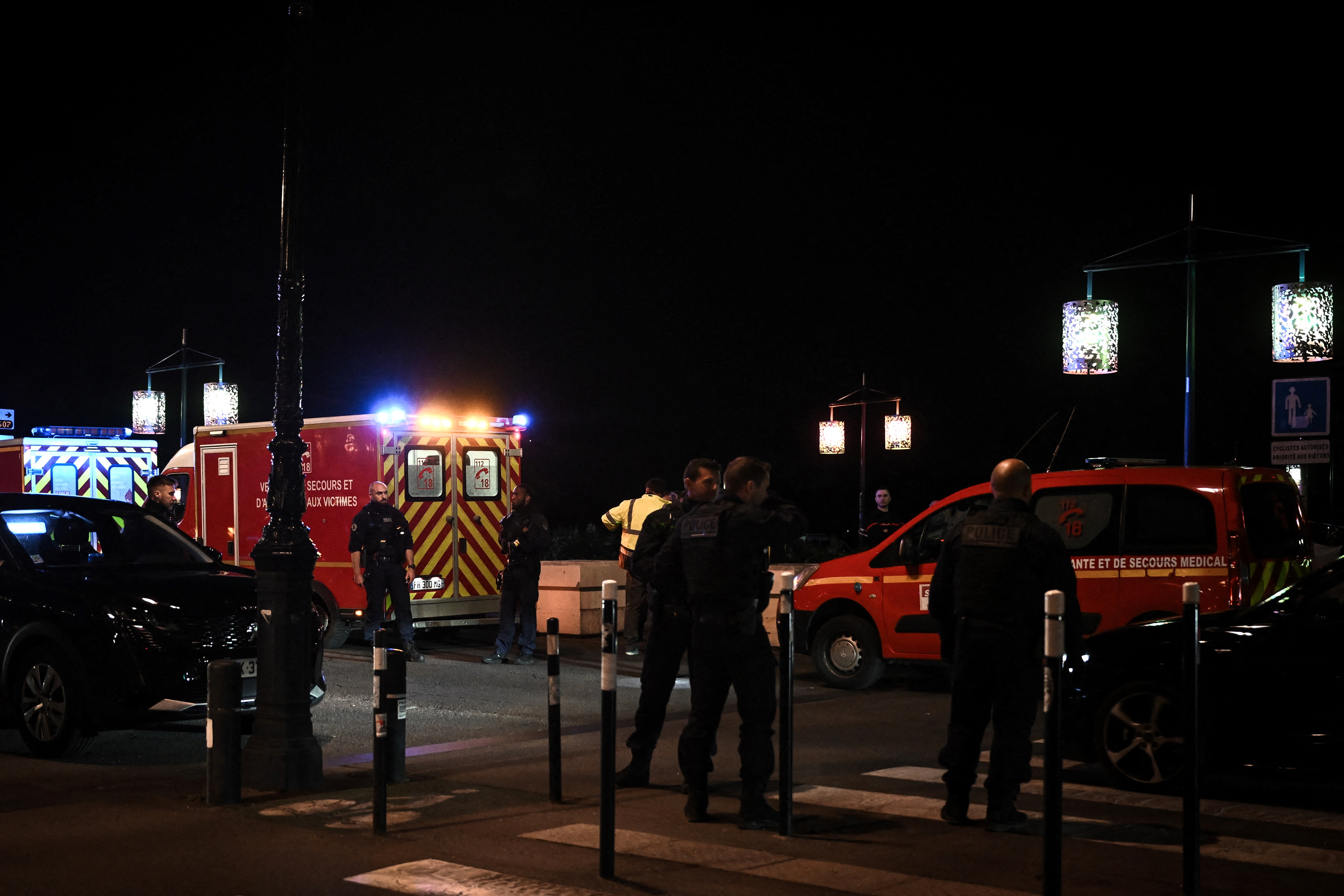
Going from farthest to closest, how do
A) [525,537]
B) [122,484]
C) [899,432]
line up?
1. [899,432]
2. [122,484]
3. [525,537]

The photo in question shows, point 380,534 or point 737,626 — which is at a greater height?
point 380,534

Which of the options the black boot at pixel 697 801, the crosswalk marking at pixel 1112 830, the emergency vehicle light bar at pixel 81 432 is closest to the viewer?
the crosswalk marking at pixel 1112 830

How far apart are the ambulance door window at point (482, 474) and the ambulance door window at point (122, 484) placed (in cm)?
605

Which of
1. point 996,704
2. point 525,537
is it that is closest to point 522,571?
point 525,537

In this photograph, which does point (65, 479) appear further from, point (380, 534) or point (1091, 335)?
point (1091, 335)

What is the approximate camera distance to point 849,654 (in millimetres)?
13195

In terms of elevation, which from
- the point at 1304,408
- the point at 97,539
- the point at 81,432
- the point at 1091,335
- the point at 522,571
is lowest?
the point at 522,571

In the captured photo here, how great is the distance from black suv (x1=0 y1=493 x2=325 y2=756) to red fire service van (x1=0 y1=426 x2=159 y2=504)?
388 inches

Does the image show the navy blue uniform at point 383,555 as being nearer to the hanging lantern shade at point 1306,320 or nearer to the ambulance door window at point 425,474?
the ambulance door window at point 425,474

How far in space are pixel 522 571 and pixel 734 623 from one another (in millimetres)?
8416

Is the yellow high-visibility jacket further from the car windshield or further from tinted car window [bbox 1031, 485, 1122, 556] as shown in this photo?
the car windshield

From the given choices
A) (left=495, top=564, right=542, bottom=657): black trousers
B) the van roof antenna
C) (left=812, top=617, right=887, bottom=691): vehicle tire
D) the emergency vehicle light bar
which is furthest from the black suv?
the emergency vehicle light bar

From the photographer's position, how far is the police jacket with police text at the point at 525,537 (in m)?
15.2

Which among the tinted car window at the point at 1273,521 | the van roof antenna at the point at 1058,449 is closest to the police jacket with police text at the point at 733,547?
the tinted car window at the point at 1273,521
